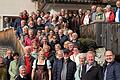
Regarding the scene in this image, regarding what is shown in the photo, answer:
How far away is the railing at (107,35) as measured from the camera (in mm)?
16266

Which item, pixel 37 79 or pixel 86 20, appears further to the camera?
pixel 86 20

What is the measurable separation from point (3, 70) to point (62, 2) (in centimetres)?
→ 1491

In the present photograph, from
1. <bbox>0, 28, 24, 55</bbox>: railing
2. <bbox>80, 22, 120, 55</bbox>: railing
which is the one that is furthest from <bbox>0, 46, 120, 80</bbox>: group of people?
<bbox>0, 28, 24, 55</bbox>: railing

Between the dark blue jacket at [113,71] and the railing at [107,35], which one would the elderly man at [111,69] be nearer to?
the dark blue jacket at [113,71]

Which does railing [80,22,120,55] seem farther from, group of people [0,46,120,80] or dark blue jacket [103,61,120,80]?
dark blue jacket [103,61,120,80]

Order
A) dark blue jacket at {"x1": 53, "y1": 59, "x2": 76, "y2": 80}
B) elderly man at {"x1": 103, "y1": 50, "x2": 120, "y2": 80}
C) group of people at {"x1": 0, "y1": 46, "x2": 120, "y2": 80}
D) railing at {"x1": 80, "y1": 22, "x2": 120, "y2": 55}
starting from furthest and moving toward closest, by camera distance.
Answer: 1. railing at {"x1": 80, "y1": 22, "x2": 120, "y2": 55}
2. dark blue jacket at {"x1": 53, "y1": 59, "x2": 76, "y2": 80}
3. group of people at {"x1": 0, "y1": 46, "x2": 120, "y2": 80}
4. elderly man at {"x1": 103, "y1": 50, "x2": 120, "y2": 80}

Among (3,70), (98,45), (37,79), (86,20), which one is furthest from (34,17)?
(37,79)

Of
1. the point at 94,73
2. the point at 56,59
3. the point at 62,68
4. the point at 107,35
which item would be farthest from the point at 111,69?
the point at 107,35

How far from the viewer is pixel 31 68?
39.9ft

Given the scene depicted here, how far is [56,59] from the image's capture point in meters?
11.9

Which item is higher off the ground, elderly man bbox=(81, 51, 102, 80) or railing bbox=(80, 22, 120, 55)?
railing bbox=(80, 22, 120, 55)

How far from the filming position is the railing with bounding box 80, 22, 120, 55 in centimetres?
1627

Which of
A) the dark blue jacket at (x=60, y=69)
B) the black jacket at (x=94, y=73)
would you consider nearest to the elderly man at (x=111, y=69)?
the black jacket at (x=94, y=73)

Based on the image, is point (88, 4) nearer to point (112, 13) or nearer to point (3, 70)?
point (112, 13)
